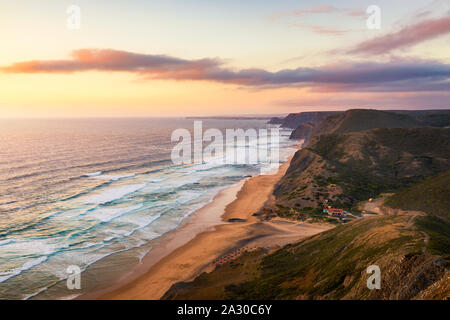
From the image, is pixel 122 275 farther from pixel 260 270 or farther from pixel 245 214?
pixel 245 214

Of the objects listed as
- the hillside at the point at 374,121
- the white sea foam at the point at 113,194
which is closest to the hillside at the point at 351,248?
the white sea foam at the point at 113,194

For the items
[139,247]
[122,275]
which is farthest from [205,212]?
[122,275]

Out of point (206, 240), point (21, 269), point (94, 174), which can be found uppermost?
point (94, 174)

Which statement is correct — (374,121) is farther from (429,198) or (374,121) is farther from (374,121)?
(429,198)

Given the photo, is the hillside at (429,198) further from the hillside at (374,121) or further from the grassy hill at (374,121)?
the hillside at (374,121)

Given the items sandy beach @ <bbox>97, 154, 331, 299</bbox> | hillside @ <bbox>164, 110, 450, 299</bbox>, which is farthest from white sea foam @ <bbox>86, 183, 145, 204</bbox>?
hillside @ <bbox>164, 110, 450, 299</bbox>

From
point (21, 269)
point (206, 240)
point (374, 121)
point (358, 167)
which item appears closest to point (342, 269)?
point (206, 240)
